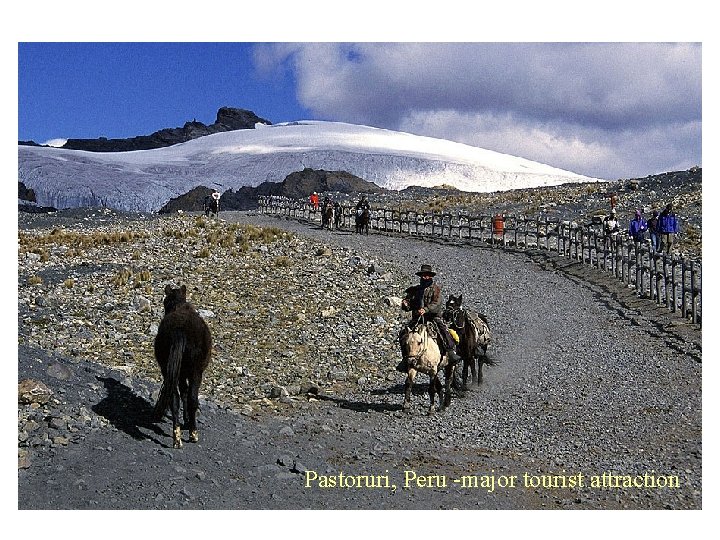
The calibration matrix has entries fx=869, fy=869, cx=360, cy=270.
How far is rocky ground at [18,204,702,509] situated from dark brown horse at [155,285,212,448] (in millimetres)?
377

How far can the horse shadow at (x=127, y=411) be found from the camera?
10394 mm

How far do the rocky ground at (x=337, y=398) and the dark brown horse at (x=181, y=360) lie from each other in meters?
0.38

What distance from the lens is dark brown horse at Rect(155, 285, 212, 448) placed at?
10.0m

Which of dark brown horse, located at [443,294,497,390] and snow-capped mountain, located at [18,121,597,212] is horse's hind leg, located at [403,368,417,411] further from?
snow-capped mountain, located at [18,121,597,212]

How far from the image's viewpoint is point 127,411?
11.0 m

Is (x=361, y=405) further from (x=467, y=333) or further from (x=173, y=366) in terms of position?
(x=173, y=366)

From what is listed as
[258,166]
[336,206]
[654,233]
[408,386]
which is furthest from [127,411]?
[258,166]

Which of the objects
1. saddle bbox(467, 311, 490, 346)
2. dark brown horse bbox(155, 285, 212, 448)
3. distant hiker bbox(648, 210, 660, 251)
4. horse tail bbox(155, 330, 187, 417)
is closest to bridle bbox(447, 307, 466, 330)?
saddle bbox(467, 311, 490, 346)

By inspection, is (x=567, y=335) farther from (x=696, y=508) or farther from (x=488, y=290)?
(x=696, y=508)

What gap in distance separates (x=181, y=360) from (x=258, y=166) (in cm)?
8660

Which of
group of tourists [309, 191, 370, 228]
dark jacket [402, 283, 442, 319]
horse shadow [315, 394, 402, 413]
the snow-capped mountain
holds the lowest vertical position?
horse shadow [315, 394, 402, 413]

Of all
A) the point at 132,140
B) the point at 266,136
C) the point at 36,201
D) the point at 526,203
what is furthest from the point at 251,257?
the point at 132,140

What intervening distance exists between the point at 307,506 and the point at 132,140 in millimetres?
149319

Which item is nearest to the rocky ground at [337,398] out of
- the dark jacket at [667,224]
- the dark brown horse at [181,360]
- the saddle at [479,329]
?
the dark brown horse at [181,360]
